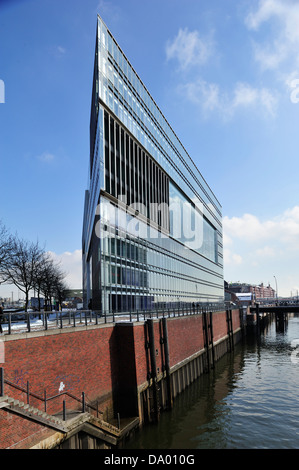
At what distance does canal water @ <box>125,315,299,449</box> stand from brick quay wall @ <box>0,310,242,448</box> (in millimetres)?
1301

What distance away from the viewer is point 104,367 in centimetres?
1861

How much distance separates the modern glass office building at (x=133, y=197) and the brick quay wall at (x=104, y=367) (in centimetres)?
895

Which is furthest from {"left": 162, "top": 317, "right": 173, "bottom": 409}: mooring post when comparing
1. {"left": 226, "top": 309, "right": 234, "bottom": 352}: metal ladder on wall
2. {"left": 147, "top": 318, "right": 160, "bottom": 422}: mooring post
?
{"left": 226, "top": 309, "right": 234, "bottom": 352}: metal ladder on wall

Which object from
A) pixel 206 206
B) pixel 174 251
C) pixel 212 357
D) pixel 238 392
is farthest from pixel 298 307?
pixel 238 392

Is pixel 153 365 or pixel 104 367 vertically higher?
pixel 104 367

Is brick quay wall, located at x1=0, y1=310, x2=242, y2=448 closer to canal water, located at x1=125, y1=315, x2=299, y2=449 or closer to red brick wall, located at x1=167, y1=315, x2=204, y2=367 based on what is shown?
red brick wall, located at x1=167, y1=315, x2=204, y2=367

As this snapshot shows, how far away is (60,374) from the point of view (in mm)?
15539

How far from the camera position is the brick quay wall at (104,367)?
43.9 feet

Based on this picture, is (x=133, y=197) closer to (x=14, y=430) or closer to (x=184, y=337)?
(x=184, y=337)

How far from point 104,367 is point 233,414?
9943 millimetres

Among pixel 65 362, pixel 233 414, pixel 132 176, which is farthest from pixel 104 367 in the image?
pixel 132 176
